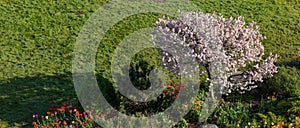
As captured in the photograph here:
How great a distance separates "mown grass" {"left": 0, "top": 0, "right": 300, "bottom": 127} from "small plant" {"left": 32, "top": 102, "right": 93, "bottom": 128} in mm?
→ 299

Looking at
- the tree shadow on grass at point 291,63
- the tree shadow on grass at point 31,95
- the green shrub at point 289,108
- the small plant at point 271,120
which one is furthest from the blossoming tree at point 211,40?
the tree shadow on grass at point 291,63

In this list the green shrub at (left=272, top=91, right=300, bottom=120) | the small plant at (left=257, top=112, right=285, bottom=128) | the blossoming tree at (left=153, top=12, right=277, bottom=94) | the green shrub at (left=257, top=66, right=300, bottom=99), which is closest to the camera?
the blossoming tree at (left=153, top=12, right=277, bottom=94)

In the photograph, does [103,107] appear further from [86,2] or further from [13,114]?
[86,2]

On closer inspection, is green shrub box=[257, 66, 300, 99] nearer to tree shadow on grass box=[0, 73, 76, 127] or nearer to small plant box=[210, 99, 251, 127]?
small plant box=[210, 99, 251, 127]

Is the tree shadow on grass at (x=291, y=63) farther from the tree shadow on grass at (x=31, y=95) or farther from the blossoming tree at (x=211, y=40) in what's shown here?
the tree shadow on grass at (x=31, y=95)

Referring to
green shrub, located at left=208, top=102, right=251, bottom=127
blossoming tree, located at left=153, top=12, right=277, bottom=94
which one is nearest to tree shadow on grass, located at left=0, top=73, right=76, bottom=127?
blossoming tree, located at left=153, top=12, right=277, bottom=94

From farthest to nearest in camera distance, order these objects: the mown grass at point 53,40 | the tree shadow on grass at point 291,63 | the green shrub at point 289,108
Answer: the tree shadow on grass at point 291,63 < the mown grass at point 53,40 < the green shrub at point 289,108

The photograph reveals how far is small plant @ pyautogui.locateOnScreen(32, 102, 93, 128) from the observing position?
32.6ft

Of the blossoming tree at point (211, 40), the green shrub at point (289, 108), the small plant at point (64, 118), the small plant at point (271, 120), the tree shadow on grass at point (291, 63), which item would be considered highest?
the blossoming tree at point (211, 40)

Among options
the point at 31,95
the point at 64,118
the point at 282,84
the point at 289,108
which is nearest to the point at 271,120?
the point at 289,108

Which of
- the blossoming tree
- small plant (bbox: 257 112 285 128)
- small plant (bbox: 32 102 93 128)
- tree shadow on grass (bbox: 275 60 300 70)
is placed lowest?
small plant (bbox: 257 112 285 128)

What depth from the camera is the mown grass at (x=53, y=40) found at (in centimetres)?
1128

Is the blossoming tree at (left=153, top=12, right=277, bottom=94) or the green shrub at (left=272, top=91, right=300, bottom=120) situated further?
the green shrub at (left=272, top=91, right=300, bottom=120)

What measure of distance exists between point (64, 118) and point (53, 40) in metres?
3.25
